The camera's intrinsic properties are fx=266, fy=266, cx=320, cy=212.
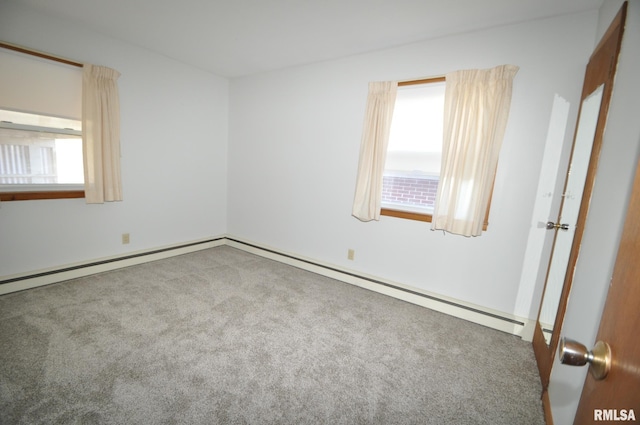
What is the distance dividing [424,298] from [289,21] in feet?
9.38

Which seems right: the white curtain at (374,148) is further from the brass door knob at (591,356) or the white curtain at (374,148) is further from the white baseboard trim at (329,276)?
the brass door knob at (591,356)

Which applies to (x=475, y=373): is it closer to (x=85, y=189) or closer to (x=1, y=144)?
(x=85, y=189)

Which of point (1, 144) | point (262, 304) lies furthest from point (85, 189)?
point (262, 304)

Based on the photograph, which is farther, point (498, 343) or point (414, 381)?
point (498, 343)

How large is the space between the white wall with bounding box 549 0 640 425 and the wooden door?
0.70 m

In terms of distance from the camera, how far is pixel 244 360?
1.78 m

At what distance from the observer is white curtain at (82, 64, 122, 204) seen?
269cm

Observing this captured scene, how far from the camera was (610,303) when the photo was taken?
0.55 metres

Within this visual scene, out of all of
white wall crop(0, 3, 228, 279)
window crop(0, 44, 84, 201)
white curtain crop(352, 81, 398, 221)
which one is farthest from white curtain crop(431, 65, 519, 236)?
window crop(0, 44, 84, 201)

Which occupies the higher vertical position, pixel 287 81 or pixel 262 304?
pixel 287 81

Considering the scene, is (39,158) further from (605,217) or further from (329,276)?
(605,217)

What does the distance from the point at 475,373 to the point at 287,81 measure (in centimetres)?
354

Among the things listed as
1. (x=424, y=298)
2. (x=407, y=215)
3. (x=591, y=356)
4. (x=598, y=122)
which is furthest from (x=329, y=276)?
(x=591, y=356)

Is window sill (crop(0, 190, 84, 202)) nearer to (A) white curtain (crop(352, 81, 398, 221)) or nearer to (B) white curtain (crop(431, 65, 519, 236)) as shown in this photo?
(A) white curtain (crop(352, 81, 398, 221))
